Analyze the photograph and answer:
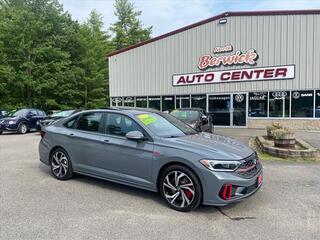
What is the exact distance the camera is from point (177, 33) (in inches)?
858

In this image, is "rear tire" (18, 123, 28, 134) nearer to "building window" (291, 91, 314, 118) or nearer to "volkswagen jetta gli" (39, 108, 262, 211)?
"volkswagen jetta gli" (39, 108, 262, 211)

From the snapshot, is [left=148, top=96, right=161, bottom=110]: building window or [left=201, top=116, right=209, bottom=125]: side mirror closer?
[left=201, top=116, right=209, bottom=125]: side mirror

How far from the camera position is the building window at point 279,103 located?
59.9ft

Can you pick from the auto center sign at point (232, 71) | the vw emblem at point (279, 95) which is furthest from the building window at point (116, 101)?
the vw emblem at point (279, 95)

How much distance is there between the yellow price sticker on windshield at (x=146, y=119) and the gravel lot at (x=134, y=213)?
130 centimetres

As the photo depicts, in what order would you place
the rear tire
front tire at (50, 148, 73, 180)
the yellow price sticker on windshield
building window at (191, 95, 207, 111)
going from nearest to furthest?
the yellow price sticker on windshield, front tire at (50, 148, 73, 180), the rear tire, building window at (191, 95, 207, 111)

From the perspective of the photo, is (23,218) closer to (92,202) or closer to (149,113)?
(92,202)

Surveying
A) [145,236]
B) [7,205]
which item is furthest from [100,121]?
[145,236]

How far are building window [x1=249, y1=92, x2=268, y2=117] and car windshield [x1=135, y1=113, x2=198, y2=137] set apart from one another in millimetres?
14134

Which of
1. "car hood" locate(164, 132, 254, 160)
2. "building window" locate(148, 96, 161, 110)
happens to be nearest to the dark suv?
"building window" locate(148, 96, 161, 110)

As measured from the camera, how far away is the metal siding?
17688mm

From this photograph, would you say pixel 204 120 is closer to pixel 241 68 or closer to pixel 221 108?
pixel 221 108

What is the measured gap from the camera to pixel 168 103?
2267 cm

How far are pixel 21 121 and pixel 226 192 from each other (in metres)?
15.0
